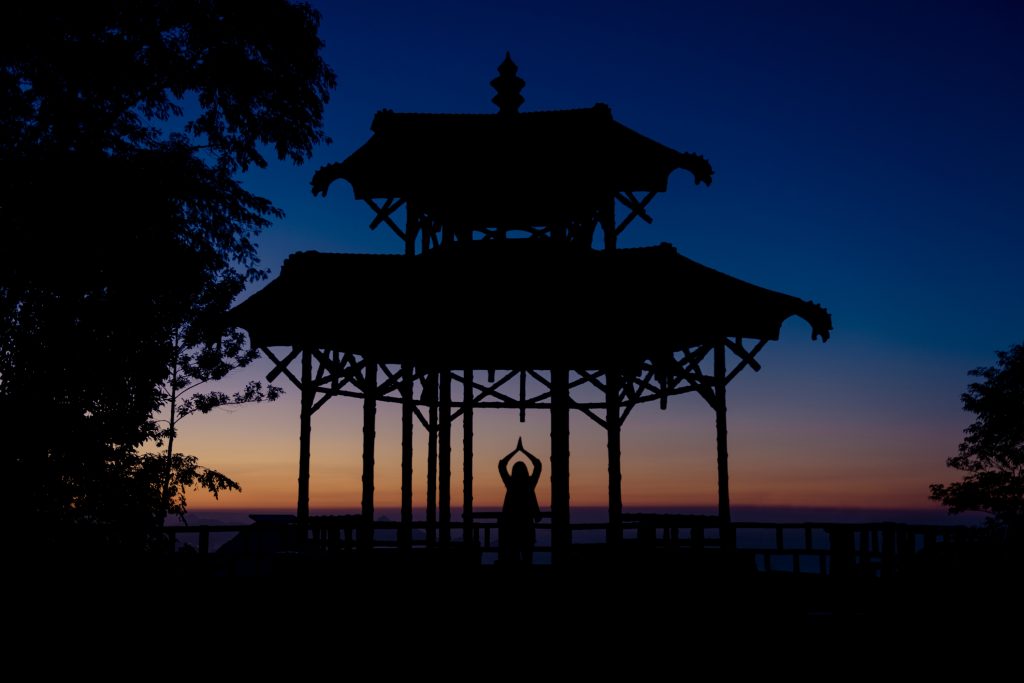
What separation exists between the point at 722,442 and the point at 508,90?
873 cm

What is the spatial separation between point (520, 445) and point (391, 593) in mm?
3597

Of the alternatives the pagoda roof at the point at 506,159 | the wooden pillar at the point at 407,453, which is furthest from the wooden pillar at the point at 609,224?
the wooden pillar at the point at 407,453

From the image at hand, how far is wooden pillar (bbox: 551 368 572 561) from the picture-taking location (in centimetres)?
1492

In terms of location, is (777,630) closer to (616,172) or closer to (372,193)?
(616,172)

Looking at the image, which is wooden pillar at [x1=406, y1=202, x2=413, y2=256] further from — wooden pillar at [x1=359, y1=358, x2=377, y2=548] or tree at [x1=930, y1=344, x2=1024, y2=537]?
tree at [x1=930, y1=344, x2=1024, y2=537]

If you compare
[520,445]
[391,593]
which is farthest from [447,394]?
[391,593]

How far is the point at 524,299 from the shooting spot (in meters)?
14.7

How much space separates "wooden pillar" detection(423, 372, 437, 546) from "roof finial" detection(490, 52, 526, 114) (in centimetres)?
592

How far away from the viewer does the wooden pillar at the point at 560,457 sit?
49.0 feet

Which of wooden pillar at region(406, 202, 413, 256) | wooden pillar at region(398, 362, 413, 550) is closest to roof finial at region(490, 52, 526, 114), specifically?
wooden pillar at region(406, 202, 413, 256)

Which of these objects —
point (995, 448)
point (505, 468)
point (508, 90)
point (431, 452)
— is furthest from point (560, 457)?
point (995, 448)

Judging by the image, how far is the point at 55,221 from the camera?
18188 millimetres

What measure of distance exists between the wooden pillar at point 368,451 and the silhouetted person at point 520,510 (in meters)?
2.51

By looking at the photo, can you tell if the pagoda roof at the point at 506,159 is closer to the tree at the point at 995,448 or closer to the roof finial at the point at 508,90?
the roof finial at the point at 508,90
